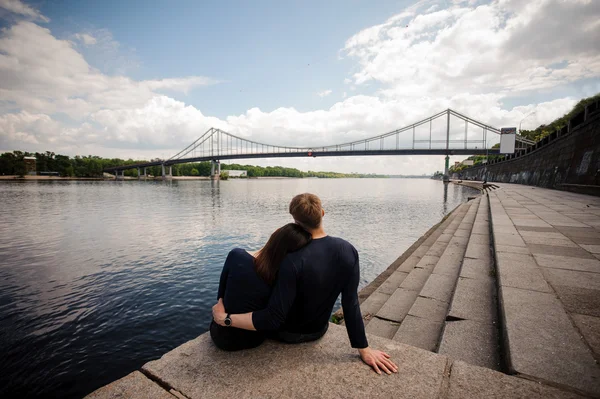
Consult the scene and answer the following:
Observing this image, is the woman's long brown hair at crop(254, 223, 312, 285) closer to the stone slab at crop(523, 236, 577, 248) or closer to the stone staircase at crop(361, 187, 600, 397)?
the stone staircase at crop(361, 187, 600, 397)

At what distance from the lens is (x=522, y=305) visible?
2938 millimetres

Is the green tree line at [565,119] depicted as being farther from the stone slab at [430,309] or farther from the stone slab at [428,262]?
the stone slab at [430,309]

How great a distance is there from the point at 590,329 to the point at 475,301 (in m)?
1.06

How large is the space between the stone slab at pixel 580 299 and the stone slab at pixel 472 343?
801mm

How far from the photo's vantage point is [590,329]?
2475 millimetres

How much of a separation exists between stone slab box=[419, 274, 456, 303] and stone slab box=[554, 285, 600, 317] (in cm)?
122

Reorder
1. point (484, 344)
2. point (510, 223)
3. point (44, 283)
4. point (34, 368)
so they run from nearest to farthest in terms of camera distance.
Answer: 1. point (484, 344)
2. point (34, 368)
3. point (44, 283)
4. point (510, 223)

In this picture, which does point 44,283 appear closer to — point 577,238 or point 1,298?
point 1,298

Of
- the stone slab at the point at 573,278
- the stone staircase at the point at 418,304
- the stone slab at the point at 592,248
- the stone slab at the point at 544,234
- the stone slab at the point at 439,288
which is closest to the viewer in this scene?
the stone staircase at the point at 418,304

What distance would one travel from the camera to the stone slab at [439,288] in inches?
161

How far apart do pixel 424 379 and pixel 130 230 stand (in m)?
15.0

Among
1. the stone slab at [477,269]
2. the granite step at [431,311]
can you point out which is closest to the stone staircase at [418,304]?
the granite step at [431,311]

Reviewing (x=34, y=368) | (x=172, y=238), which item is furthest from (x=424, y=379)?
(x=172, y=238)

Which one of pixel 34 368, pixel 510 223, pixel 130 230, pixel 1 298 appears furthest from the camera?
pixel 130 230
